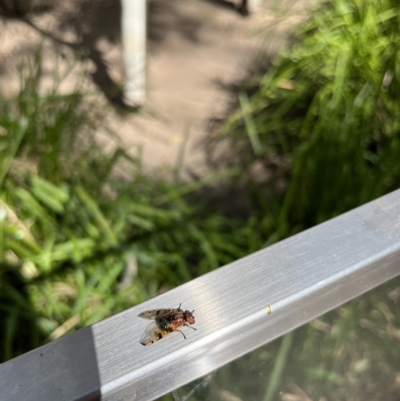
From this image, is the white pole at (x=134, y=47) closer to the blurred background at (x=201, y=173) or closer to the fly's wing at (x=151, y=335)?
the blurred background at (x=201, y=173)

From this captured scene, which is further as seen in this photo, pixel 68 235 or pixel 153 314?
pixel 68 235

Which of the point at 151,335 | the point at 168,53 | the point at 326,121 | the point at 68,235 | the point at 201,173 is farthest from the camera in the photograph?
the point at 168,53

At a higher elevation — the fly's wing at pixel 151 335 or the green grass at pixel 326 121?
the fly's wing at pixel 151 335

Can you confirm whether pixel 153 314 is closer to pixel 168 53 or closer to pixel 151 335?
pixel 151 335

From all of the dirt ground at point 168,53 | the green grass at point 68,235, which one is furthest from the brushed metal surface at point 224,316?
the dirt ground at point 168,53

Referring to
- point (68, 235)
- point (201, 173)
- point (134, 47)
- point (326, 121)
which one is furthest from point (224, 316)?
point (134, 47)

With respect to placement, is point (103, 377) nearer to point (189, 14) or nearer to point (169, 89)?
point (169, 89)

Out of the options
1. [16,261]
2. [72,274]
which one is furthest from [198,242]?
[16,261]
